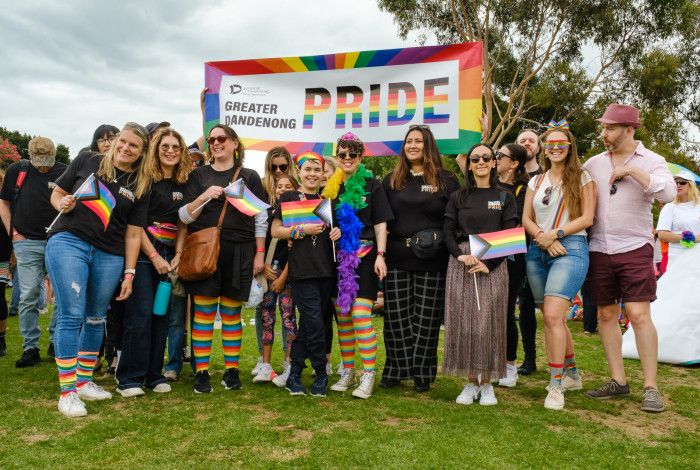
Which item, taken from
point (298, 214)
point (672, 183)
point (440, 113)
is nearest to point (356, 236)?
point (298, 214)

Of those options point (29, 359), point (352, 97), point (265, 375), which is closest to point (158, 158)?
point (265, 375)

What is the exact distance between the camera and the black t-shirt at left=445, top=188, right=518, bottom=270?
4648 millimetres

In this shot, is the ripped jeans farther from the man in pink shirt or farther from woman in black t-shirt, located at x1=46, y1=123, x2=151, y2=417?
the man in pink shirt

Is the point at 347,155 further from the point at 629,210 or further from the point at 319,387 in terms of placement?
the point at 629,210

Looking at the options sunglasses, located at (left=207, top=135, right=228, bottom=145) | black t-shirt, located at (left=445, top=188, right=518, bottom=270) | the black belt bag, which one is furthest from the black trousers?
sunglasses, located at (left=207, top=135, right=228, bottom=145)

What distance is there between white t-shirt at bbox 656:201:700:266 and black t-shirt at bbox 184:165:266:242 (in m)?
5.45

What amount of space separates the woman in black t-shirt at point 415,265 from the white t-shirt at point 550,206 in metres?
0.69

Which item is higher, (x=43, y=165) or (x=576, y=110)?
(x=576, y=110)

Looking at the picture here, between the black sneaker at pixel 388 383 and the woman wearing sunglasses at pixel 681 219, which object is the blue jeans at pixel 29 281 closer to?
the black sneaker at pixel 388 383

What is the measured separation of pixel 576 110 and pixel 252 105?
59.2 ft

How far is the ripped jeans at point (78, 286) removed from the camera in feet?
14.0

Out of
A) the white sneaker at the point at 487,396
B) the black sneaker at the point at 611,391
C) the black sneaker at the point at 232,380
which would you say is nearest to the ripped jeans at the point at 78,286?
the black sneaker at the point at 232,380

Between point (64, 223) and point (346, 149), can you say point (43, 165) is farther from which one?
point (346, 149)

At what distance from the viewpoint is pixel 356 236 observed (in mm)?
4848
